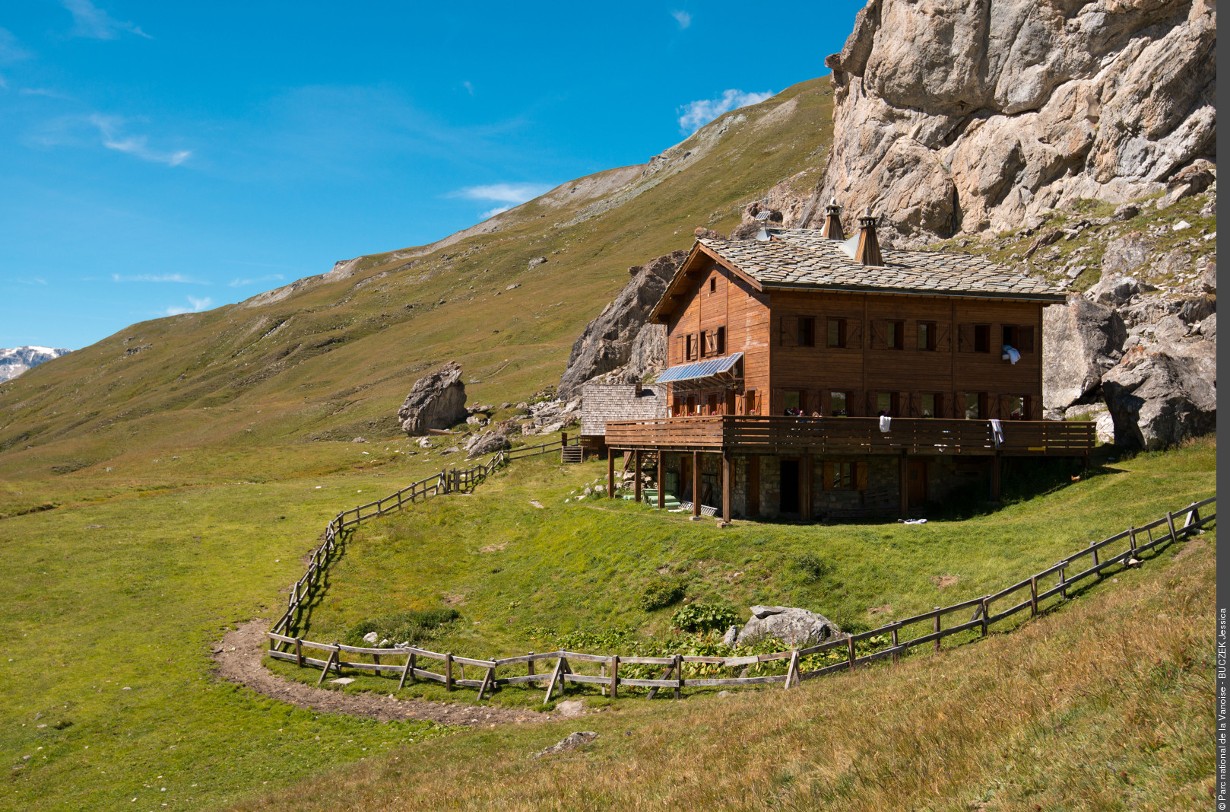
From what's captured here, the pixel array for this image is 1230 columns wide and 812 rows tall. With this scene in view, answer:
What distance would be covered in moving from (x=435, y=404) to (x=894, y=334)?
5769cm

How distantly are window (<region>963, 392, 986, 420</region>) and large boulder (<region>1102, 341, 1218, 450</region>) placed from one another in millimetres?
5363

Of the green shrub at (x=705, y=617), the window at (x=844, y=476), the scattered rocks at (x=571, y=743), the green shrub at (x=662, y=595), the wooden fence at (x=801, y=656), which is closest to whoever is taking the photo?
the scattered rocks at (x=571, y=743)

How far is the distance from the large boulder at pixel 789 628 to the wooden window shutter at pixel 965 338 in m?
19.2

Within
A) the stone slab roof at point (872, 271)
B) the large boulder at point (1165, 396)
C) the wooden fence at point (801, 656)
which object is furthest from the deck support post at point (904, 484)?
the wooden fence at point (801, 656)

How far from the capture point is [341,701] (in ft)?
83.4

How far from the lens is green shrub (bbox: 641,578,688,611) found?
1114 inches

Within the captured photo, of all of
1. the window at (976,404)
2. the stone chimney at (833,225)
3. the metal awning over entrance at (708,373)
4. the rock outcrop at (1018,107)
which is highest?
the rock outcrop at (1018,107)

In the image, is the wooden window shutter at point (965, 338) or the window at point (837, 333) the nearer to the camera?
the window at point (837, 333)

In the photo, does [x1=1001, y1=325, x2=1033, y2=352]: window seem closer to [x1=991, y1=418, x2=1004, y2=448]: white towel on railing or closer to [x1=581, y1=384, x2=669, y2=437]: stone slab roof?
[x1=991, y1=418, x2=1004, y2=448]: white towel on railing

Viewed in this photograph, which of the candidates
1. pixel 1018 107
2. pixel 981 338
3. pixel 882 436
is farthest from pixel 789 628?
pixel 1018 107

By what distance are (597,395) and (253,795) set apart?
4330 cm

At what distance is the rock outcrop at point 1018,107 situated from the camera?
65125mm

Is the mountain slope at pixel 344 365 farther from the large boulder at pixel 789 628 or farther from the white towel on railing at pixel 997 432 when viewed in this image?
the large boulder at pixel 789 628

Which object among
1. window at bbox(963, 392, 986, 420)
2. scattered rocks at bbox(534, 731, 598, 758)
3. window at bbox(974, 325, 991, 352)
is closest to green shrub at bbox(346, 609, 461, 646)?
scattered rocks at bbox(534, 731, 598, 758)
